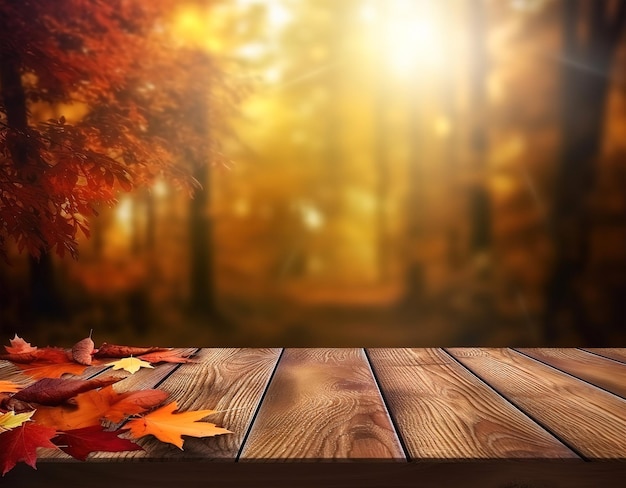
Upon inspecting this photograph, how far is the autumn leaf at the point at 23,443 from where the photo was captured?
2.82 feet

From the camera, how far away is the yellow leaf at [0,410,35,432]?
3.28 feet

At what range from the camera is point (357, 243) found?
89.3 inches

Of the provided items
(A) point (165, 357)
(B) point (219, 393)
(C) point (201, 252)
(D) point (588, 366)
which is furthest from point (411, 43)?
(B) point (219, 393)

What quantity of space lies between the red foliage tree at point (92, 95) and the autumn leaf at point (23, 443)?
117 centimetres

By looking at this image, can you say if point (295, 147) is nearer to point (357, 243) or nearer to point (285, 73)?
point (285, 73)

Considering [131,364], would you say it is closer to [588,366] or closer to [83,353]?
[83,353]

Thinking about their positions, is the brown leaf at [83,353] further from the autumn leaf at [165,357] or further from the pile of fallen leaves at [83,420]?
the pile of fallen leaves at [83,420]

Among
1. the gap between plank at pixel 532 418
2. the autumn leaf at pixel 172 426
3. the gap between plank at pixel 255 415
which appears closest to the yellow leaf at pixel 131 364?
the gap between plank at pixel 255 415

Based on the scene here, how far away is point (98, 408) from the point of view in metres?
1.14

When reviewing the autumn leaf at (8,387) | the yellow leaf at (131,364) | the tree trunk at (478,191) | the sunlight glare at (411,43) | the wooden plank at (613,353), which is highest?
the sunlight glare at (411,43)

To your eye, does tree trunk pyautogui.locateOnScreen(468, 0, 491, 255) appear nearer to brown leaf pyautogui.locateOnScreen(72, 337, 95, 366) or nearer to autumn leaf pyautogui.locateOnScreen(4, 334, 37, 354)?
brown leaf pyautogui.locateOnScreen(72, 337, 95, 366)

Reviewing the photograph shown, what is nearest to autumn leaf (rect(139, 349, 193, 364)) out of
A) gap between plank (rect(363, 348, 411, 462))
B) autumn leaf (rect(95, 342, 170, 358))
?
autumn leaf (rect(95, 342, 170, 358))

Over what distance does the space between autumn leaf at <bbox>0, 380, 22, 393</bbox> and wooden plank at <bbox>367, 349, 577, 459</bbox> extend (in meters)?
0.84

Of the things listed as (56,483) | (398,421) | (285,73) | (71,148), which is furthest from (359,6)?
(56,483)
